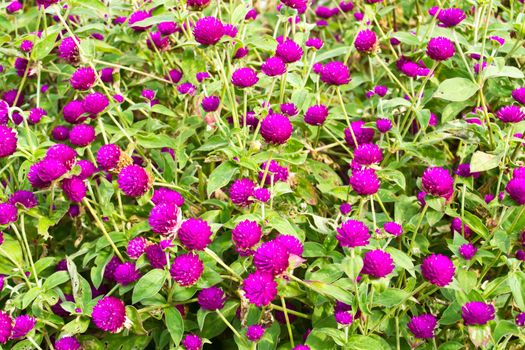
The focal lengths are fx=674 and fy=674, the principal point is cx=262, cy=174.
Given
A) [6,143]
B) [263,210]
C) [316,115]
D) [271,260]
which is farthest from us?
[316,115]

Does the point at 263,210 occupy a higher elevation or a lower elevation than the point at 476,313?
higher

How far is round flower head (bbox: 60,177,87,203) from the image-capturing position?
218cm

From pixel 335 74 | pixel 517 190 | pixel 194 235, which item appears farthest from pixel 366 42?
pixel 194 235

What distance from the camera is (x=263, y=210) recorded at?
6.96ft

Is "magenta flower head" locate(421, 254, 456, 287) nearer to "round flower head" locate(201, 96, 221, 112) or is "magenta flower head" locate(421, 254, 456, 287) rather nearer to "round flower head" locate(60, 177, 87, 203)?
"round flower head" locate(201, 96, 221, 112)

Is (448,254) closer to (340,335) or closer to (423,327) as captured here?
(423,327)

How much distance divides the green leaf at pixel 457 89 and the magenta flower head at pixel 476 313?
2.74ft

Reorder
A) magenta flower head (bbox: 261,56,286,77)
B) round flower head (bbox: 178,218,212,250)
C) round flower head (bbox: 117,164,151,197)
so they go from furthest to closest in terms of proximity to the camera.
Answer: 1. magenta flower head (bbox: 261,56,286,77)
2. round flower head (bbox: 117,164,151,197)
3. round flower head (bbox: 178,218,212,250)

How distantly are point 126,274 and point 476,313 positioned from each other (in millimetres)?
1090

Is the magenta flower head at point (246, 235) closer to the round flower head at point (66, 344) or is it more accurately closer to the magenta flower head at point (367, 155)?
the magenta flower head at point (367, 155)

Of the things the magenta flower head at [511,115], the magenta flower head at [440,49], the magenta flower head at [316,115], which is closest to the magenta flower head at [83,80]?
the magenta flower head at [316,115]

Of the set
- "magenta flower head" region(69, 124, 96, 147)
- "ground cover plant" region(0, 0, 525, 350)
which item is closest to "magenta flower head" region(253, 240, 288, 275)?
"ground cover plant" region(0, 0, 525, 350)

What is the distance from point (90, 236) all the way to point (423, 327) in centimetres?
144

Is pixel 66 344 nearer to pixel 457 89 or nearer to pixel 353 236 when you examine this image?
pixel 353 236
